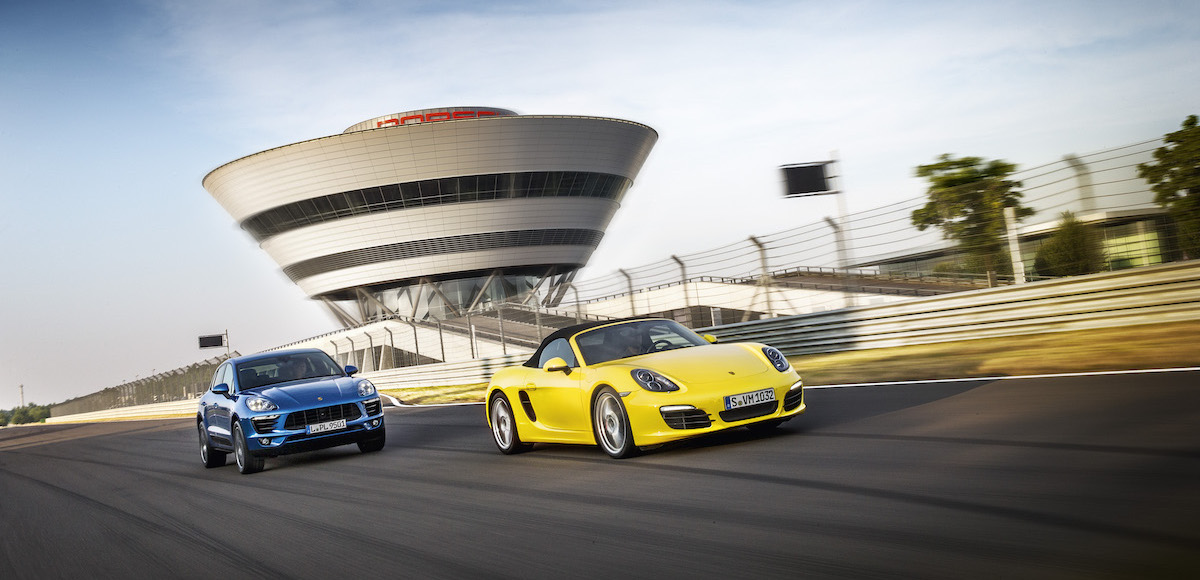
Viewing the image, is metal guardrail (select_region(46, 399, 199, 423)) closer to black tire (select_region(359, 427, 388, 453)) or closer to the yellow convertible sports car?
black tire (select_region(359, 427, 388, 453))

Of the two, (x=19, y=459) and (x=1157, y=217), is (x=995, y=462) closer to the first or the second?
(x=1157, y=217)

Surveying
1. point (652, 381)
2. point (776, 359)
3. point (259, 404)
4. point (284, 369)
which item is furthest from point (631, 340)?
point (284, 369)

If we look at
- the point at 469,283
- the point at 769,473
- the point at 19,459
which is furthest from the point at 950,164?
the point at 769,473

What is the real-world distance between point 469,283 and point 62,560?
6116cm

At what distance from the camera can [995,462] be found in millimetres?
6027

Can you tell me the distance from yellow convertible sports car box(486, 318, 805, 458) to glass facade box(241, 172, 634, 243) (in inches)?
2079

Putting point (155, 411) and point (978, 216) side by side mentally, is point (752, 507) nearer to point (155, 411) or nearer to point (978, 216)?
point (978, 216)

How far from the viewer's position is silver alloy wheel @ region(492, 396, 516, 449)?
10.0m

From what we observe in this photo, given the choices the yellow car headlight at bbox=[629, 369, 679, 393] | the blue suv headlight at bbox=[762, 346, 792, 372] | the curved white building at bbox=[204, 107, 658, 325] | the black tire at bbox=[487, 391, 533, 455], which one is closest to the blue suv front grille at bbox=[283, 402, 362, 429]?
the black tire at bbox=[487, 391, 533, 455]

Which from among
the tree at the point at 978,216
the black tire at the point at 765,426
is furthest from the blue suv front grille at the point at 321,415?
the tree at the point at 978,216

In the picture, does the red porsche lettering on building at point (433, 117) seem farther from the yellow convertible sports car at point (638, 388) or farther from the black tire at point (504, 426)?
the yellow convertible sports car at point (638, 388)

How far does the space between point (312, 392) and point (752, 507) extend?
23.5 ft

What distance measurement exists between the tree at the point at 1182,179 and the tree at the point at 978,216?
Result: 2.00 metres

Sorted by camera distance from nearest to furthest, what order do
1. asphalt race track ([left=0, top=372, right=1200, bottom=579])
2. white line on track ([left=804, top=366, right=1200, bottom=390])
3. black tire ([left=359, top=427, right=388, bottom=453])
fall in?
asphalt race track ([left=0, top=372, right=1200, bottom=579]) → white line on track ([left=804, top=366, right=1200, bottom=390]) → black tire ([left=359, top=427, right=388, bottom=453])
